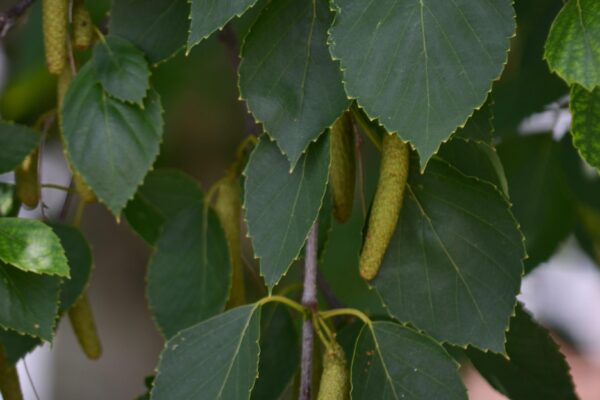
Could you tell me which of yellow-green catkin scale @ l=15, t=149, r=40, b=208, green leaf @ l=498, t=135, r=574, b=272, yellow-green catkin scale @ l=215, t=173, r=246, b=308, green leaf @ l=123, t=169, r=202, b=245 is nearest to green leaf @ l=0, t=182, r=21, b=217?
yellow-green catkin scale @ l=15, t=149, r=40, b=208

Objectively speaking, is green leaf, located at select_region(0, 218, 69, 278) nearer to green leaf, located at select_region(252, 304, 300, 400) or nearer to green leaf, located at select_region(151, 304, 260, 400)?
green leaf, located at select_region(151, 304, 260, 400)

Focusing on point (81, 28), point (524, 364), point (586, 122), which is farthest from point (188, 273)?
point (586, 122)

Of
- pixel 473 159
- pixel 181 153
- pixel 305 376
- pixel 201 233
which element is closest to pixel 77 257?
pixel 201 233

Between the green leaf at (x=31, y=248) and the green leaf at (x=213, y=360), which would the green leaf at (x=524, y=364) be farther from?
the green leaf at (x=31, y=248)

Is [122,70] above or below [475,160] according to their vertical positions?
above

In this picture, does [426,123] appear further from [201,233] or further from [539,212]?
[539,212]

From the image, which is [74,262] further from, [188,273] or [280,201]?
[280,201]

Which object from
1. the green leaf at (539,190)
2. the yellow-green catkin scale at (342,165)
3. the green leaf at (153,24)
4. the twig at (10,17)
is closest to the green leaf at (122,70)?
the green leaf at (153,24)
